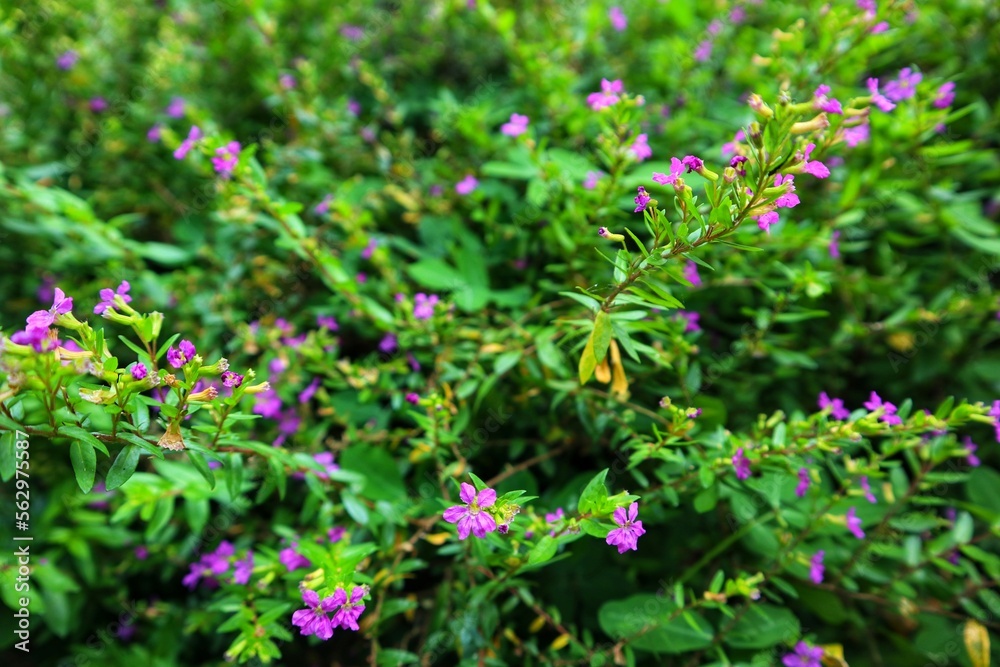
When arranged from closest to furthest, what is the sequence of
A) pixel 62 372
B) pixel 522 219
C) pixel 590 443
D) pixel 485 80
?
pixel 62 372 → pixel 590 443 → pixel 522 219 → pixel 485 80

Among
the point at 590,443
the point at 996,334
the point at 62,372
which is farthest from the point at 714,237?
the point at 996,334

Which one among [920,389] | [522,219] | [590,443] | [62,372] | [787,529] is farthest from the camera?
[920,389]

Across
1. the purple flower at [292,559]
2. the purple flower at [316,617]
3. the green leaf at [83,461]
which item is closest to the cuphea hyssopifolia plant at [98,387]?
the green leaf at [83,461]

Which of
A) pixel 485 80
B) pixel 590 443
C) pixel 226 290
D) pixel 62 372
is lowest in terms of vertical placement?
pixel 590 443

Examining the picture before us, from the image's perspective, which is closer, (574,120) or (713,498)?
(713,498)

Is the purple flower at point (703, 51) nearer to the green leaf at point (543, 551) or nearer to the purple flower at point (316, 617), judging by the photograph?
the green leaf at point (543, 551)

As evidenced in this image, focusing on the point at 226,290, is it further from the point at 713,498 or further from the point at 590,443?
the point at 713,498

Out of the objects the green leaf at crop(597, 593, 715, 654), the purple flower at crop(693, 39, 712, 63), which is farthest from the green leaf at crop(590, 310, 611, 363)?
the purple flower at crop(693, 39, 712, 63)
